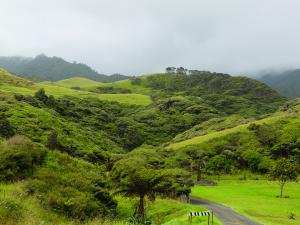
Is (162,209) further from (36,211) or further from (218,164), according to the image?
(218,164)

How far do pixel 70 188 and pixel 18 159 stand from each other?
15.8 ft

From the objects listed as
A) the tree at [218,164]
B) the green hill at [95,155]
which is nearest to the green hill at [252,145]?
the tree at [218,164]

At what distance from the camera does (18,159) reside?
1166 inches

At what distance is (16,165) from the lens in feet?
95.9

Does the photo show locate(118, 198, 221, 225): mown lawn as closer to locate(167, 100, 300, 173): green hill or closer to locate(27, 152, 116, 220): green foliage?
locate(27, 152, 116, 220): green foliage

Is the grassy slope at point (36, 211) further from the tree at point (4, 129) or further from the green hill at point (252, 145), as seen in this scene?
the green hill at point (252, 145)

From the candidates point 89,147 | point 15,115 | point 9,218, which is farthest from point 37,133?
point 9,218

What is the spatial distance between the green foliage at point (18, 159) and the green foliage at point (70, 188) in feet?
3.07

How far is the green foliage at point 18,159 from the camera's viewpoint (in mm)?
28578

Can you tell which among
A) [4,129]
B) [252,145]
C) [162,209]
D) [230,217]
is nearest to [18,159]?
[162,209]

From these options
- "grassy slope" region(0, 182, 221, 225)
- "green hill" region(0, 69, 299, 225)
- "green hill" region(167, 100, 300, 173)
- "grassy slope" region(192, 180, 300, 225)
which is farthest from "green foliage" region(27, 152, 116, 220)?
"green hill" region(167, 100, 300, 173)

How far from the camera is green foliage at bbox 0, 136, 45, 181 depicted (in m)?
28.6

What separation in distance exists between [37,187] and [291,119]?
12506 cm

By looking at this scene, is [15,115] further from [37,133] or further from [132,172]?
[132,172]
